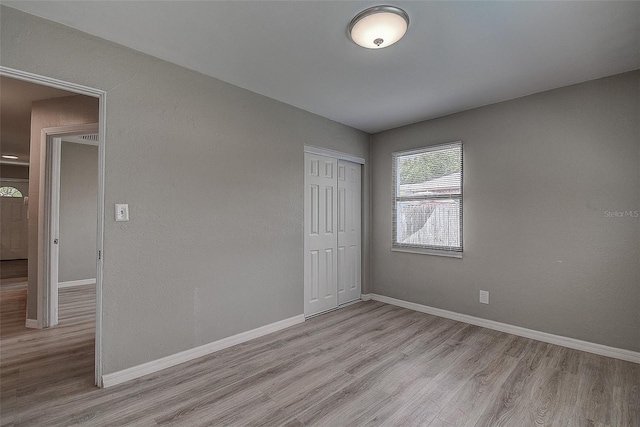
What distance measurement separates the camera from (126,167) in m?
2.20

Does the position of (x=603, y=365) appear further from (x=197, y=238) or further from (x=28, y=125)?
(x=28, y=125)

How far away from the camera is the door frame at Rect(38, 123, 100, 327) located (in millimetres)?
3268

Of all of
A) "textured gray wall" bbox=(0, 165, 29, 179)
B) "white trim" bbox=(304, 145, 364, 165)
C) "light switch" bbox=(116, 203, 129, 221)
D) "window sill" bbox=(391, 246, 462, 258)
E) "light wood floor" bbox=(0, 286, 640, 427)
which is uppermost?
"textured gray wall" bbox=(0, 165, 29, 179)

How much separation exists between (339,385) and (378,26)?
2555 mm

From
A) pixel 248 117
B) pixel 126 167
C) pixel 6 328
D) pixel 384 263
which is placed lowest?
pixel 6 328

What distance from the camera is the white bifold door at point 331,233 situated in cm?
362

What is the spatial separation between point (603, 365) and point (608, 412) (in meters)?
0.78

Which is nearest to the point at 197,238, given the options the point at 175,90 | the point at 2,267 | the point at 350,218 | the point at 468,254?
the point at 175,90

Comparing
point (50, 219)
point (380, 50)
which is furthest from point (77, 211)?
point (380, 50)

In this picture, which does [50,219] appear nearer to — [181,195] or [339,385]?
[181,195]

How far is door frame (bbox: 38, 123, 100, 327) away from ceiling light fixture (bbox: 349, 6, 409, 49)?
128 inches

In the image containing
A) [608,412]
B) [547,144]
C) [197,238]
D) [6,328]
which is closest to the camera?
[608,412]

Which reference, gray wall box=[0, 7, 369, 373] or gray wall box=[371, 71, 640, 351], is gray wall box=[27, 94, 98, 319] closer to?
gray wall box=[0, 7, 369, 373]

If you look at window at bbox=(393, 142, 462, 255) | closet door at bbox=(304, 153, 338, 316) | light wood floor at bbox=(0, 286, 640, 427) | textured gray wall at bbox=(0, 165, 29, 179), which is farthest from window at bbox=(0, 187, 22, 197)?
window at bbox=(393, 142, 462, 255)
